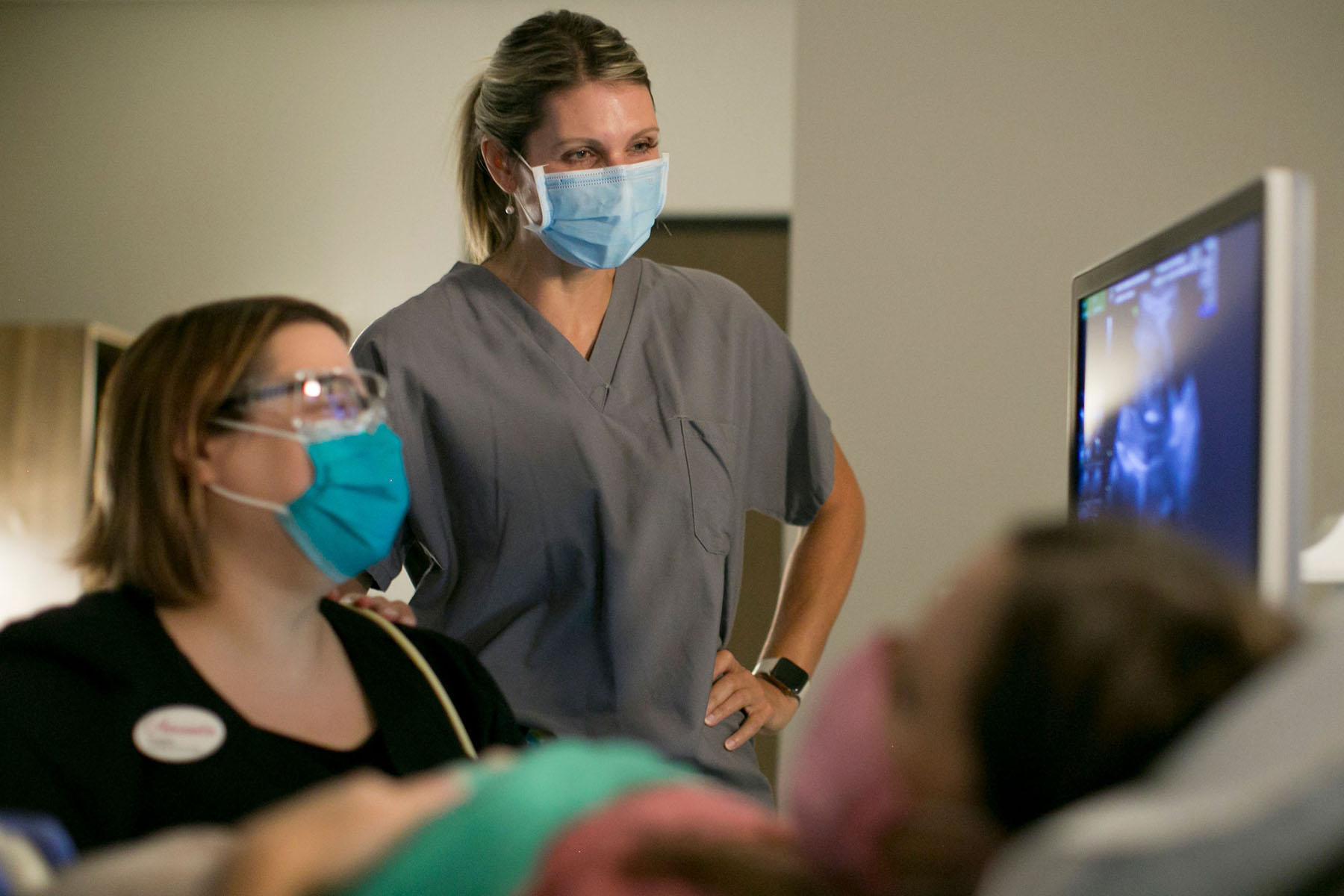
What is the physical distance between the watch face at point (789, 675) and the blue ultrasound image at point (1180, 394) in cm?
62

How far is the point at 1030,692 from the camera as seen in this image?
431 millimetres

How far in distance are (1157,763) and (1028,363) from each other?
1633 millimetres

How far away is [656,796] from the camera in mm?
506

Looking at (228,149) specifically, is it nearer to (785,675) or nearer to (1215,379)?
(785,675)

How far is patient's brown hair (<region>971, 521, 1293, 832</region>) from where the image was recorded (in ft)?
1.40

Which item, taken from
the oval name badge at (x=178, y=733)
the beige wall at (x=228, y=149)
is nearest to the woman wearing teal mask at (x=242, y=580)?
the oval name badge at (x=178, y=733)

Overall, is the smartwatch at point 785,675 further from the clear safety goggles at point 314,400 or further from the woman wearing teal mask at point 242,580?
the clear safety goggles at point 314,400

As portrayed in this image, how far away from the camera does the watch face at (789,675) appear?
165cm

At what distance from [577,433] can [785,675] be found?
495 millimetres

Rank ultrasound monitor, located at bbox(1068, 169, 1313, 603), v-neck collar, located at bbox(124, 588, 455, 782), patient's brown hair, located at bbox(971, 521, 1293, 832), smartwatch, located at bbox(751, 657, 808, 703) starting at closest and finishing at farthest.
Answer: patient's brown hair, located at bbox(971, 521, 1293, 832) < ultrasound monitor, located at bbox(1068, 169, 1313, 603) < v-neck collar, located at bbox(124, 588, 455, 782) < smartwatch, located at bbox(751, 657, 808, 703)

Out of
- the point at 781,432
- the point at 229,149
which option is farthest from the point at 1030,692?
the point at 229,149

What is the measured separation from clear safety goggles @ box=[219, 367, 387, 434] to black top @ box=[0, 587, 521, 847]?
213 millimetres

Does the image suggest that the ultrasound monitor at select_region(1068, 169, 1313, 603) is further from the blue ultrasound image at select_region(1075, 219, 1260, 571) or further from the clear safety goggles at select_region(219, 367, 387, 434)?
the clear safety goggles at select_region(219, 367, 387, 434)

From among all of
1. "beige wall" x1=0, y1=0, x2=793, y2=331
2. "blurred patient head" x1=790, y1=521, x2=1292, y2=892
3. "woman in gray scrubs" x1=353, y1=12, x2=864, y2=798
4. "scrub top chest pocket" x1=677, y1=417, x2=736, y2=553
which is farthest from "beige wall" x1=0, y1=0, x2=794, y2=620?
"blurred patient head" x1=790, y1=521, x2=1292, y2=892
